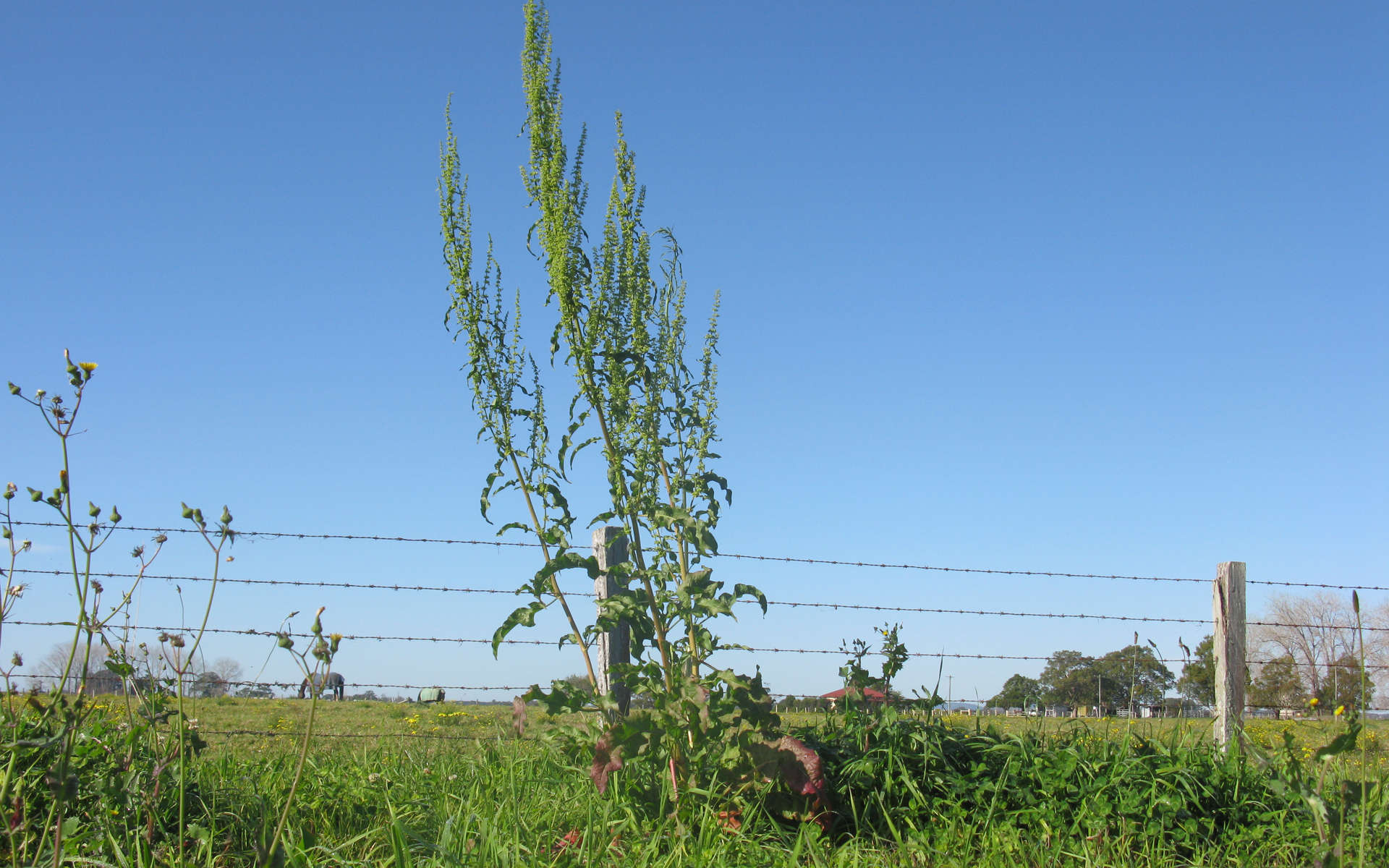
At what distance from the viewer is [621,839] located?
10.5 feet

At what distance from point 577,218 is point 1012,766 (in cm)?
282

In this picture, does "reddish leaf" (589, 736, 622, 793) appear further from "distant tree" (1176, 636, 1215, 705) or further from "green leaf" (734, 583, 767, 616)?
"distant tree" (1176, 636, 1215, 705)

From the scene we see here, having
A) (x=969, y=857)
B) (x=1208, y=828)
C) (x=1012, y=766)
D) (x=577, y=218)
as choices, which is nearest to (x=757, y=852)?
(x=969, y=857)

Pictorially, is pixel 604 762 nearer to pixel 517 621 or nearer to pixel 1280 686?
pixel 517 621

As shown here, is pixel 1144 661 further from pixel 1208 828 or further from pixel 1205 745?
pixel 1208 828

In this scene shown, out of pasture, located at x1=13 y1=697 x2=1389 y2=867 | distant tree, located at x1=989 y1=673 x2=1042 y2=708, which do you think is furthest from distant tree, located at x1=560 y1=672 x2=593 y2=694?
distant tree, located at x1=989 y1=673 x2=1042 y2=708

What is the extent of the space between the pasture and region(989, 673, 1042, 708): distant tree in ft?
1.90

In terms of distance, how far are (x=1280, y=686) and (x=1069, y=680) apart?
2872 millimetres

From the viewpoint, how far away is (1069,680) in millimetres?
7836

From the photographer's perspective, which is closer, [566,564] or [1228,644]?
[566,564]

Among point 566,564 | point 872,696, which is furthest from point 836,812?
point 566,564

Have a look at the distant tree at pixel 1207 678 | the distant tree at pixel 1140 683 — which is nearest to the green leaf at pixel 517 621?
Result: the distant tree at pixel 1140 683

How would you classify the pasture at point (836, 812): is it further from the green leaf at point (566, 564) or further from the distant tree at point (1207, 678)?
the distant tree at point (1207, 678)

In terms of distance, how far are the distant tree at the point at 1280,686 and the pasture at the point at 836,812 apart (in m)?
0.44
